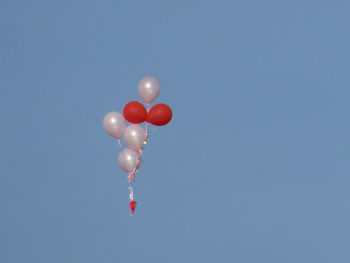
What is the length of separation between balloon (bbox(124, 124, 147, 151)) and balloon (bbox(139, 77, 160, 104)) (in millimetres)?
832

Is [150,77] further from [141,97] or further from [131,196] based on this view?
[131,196]

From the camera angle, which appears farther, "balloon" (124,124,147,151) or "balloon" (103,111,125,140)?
"balloon" (103,111,125,140)

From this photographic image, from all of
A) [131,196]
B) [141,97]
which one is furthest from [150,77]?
[131,196]

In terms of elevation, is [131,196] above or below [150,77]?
below

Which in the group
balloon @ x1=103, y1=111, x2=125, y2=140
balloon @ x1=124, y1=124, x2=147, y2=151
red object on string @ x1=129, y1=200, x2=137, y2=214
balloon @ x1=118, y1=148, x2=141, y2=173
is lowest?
red object on string @ x1=129, y1=200, x2=137, y2=214

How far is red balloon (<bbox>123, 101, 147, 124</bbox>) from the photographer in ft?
138

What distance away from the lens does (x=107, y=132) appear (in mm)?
42875

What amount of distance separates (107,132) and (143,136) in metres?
1.12

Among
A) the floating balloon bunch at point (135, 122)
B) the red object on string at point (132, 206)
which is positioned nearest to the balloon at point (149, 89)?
the floating balloon bunch at point (135, 122)

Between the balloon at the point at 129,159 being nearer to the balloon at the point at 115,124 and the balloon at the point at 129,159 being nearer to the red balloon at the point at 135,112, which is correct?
the balloon at the point at 115,124

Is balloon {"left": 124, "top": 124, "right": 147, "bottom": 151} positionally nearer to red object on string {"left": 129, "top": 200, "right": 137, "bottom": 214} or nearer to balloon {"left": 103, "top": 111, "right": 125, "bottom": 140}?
balloon {"left": 103, "top": 111, "right": 125, "bottom": 140}

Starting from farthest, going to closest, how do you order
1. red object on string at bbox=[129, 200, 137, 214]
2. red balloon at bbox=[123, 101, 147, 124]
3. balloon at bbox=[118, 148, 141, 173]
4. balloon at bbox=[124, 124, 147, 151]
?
red object on string at bbox=[129, 200, 137, 214], balloon at bbox=[118, 148, 141, 173], balloon at bbox=[124, 124, 147, 151], red balloon at bbox=[123, 101, 147, 124]

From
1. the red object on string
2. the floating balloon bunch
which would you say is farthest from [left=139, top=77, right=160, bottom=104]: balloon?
the red object on string

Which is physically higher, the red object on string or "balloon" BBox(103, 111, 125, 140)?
"balloon" BBox(103, 111, 125, 140)
